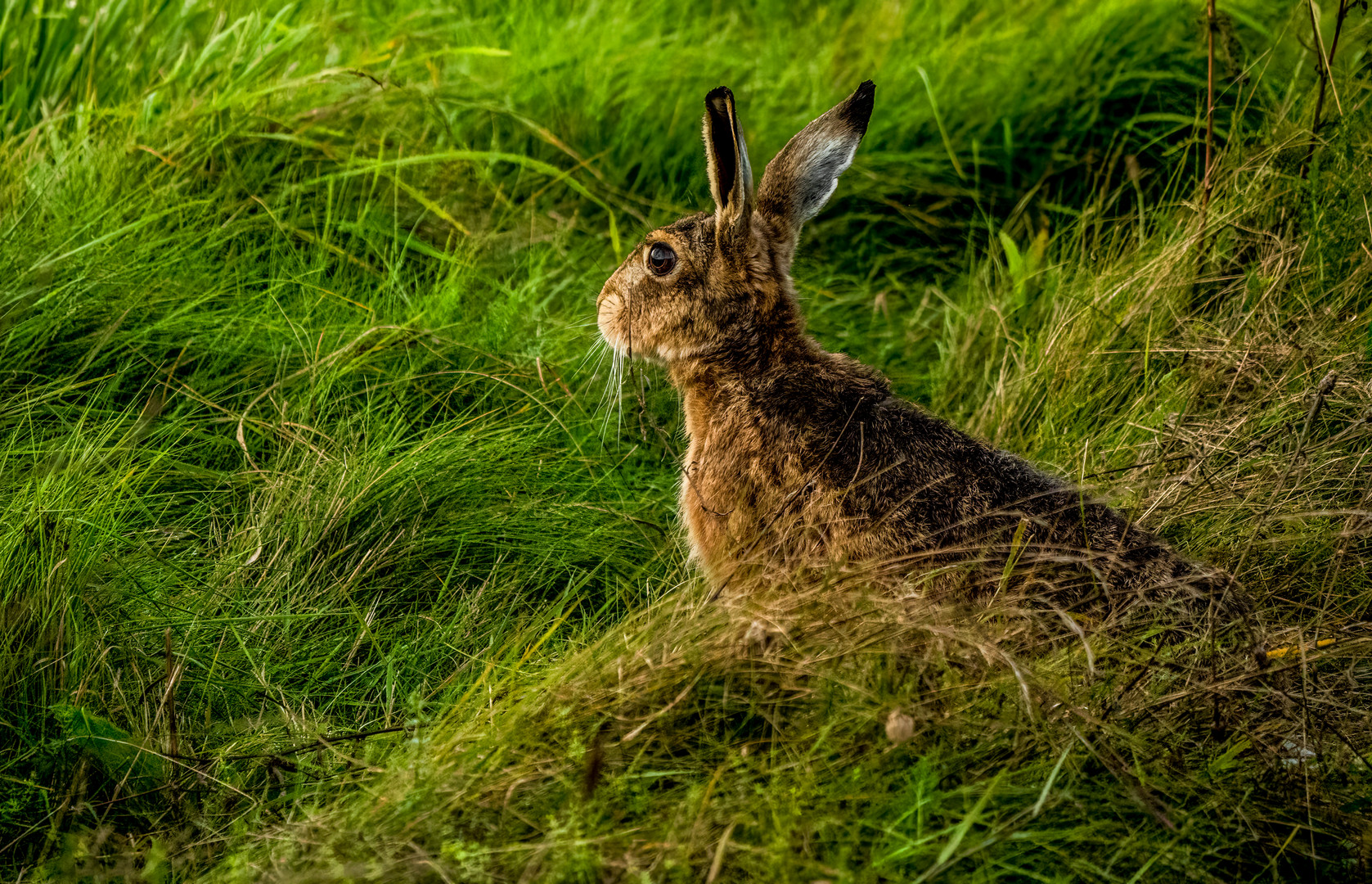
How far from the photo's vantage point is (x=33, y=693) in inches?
118

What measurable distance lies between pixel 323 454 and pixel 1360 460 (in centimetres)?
304

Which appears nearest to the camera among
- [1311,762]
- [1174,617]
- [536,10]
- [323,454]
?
[1311,762]

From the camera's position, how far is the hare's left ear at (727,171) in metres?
3.62

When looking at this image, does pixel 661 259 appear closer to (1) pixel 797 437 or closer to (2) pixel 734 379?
(2) pixel 734 379

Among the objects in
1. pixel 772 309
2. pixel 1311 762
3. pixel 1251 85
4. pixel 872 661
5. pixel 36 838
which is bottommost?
pixel 36 838

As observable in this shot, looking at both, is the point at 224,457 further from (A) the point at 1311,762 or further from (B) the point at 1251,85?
(B) the point at 1251,85

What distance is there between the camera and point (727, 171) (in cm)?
380

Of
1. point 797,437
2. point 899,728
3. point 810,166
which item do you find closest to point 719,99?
point 810,166

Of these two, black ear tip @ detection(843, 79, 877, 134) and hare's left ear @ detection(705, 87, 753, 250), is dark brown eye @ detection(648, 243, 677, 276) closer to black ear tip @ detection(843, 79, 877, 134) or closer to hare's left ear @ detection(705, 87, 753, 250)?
hare's left ear @ detection(705, 87, 753, 250)

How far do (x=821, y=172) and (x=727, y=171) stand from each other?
386mm

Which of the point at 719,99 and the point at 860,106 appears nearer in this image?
the point at 719,99

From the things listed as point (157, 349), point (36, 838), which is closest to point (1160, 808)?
point (36, 838)

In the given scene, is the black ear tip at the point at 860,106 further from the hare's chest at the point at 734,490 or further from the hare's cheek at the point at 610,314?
the hare's chest at the point at 734,490

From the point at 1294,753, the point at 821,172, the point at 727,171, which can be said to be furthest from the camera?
the point at 821,172
